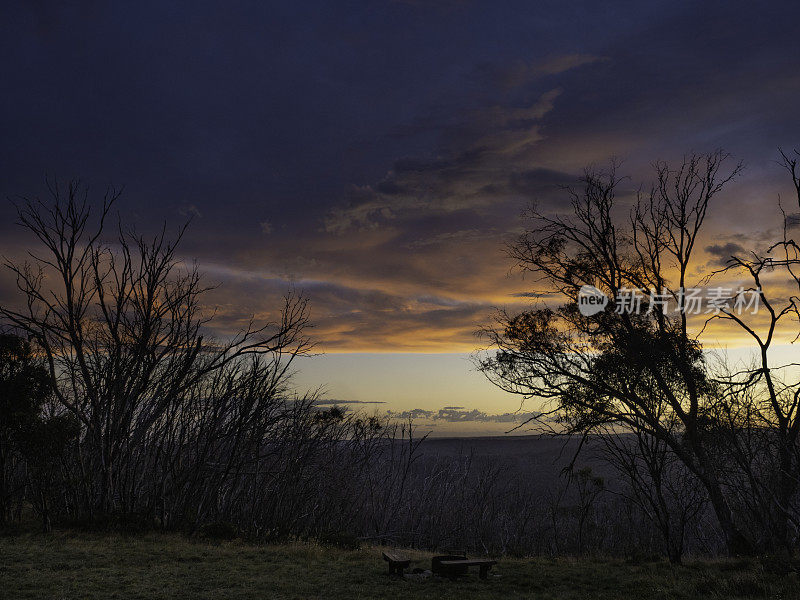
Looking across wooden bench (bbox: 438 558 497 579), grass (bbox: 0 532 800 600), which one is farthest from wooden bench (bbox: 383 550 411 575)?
wooden bench (bbox: 438 558 497 579)

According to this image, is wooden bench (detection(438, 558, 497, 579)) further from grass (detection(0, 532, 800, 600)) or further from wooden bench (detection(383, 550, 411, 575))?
wooden bench (detection(383, 550, 411, 575))

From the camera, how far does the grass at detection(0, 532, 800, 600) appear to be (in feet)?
33.6

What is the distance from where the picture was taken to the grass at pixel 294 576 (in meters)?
10.2

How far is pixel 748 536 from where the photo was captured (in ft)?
53.5

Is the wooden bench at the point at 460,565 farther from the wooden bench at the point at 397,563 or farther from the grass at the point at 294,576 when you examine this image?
the wooden bench at the point at 397,563

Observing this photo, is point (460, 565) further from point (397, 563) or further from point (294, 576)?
point (294, 576)

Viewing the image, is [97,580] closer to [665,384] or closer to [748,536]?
[665,384]

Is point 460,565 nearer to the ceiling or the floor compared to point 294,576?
nearer to the ceiling

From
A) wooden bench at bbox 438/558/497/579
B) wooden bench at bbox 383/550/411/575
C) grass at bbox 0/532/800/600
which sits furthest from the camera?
wooden bench at bbox 383/550/411/575

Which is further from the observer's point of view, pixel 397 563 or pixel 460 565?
pixel 397 563

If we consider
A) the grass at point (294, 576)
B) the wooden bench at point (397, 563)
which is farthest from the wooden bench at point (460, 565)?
the wooden bench at point (397, 563)

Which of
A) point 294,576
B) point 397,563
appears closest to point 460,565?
point 397,563

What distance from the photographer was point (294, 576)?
11.9 meters

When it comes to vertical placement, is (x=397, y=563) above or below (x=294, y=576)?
above
